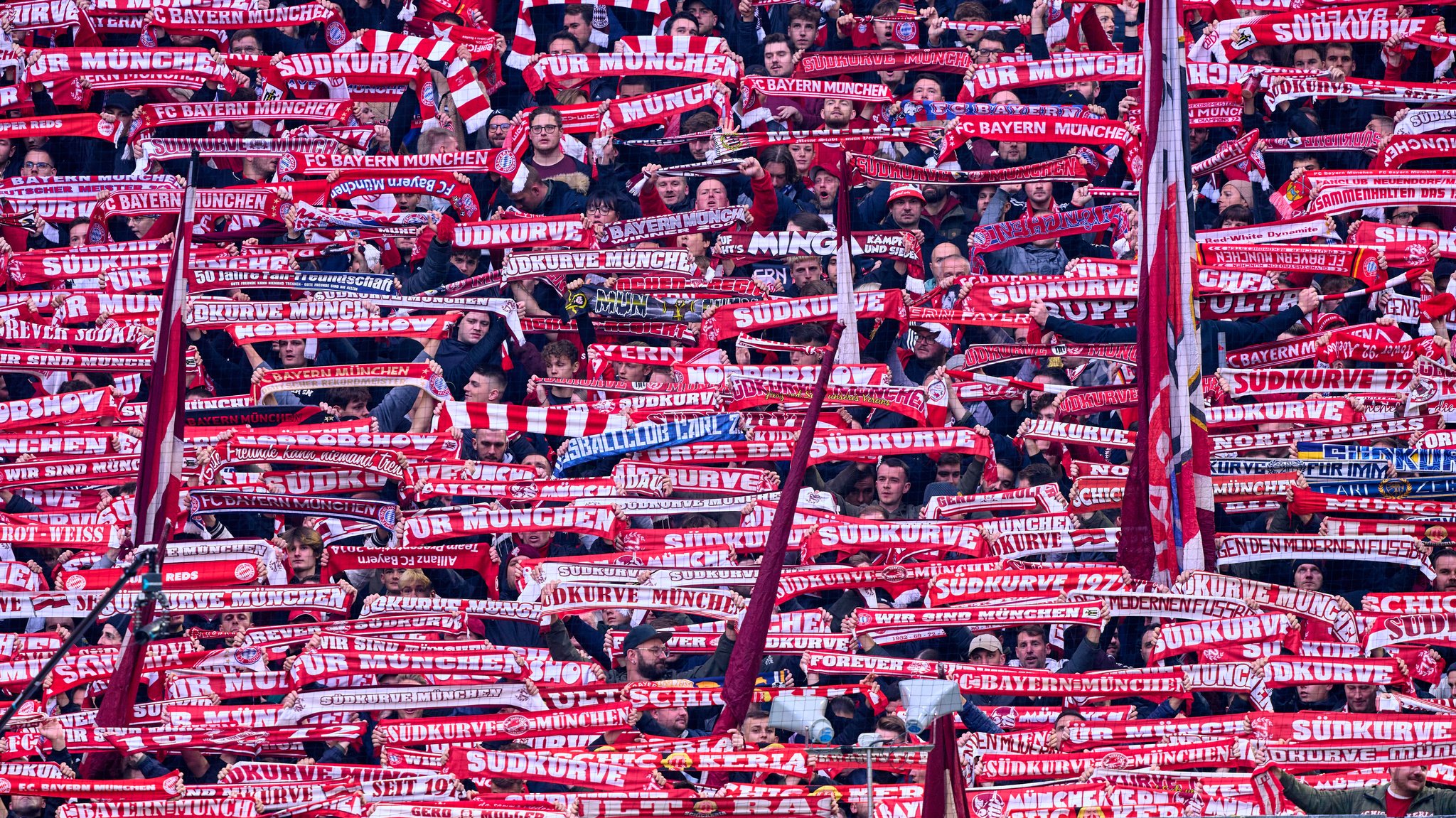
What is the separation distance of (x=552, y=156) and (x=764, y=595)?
4.56 meters

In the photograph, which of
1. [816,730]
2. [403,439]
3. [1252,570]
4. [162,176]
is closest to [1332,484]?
[1252,570]

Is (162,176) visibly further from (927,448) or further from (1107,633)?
(1107,633)

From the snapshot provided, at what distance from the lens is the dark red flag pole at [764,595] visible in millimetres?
13484

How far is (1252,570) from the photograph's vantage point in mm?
14703

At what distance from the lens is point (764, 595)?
13.8 metres

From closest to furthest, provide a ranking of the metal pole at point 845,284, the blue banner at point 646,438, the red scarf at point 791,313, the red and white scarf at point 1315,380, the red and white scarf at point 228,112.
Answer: the blue banner at point 646,438 → the red and white scarf at point 1315,380 → the metal pole at point 845,284 → the red scarf at point 791,313 → the red and white scarf at point 228,112

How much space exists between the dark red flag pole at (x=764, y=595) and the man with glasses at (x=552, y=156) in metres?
3.28

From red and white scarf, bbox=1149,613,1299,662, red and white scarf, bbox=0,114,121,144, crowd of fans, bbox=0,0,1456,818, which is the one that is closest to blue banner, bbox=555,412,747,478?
crowd of fans, bbox=0,0,1456,818

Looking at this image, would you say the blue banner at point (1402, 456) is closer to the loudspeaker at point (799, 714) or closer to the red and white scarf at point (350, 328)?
the loudspeaker at point (799, 714)

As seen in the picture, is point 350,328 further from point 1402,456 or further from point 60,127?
point 1402,456

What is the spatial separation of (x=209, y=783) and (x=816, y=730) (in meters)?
3.34

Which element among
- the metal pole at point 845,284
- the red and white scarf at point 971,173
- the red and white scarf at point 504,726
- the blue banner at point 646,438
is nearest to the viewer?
the red and white scarf at point 504,726

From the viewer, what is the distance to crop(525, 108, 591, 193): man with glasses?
55.8ft

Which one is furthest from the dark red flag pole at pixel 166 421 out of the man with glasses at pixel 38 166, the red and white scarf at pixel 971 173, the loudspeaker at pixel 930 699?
the loudspeaker at pixel 930 699
